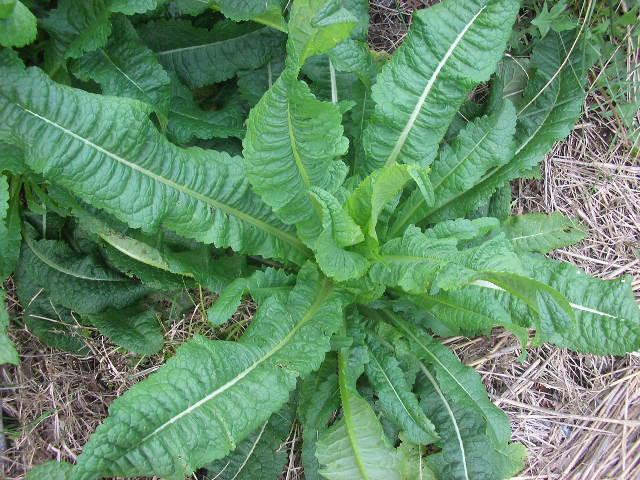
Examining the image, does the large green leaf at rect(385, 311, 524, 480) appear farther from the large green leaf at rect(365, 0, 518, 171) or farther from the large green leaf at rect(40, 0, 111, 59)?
the large green leaf at rect(40, 0, 111, 59)

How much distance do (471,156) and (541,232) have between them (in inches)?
15.3

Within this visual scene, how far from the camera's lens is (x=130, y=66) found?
1568 mm

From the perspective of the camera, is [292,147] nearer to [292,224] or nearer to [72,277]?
[292,224]

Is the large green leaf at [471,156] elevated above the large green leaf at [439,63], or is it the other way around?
the large green leaf at [439,63]

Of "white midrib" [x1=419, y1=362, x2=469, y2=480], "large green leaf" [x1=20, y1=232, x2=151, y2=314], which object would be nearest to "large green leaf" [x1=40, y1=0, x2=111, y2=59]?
"large green leaf" [x1=20, y1=232, x2=151, y2=314]

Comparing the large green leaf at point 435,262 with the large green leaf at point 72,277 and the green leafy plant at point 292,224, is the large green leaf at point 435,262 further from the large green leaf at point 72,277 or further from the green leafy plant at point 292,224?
the large green leaf at point 72,277

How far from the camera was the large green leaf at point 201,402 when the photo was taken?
3.69 ft

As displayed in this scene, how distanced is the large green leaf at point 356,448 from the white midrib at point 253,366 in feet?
0.71

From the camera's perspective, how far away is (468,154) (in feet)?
5.32

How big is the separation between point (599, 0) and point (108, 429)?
1.98 m

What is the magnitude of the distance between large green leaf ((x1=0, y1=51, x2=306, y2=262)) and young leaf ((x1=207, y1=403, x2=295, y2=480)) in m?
0.58

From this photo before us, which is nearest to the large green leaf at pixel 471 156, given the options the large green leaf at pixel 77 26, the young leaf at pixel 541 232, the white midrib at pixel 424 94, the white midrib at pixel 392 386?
the white midrib at pixel 424 94

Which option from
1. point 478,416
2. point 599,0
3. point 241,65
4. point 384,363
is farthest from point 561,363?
point 241,65

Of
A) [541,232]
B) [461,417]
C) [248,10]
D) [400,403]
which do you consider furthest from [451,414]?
[248,10]
